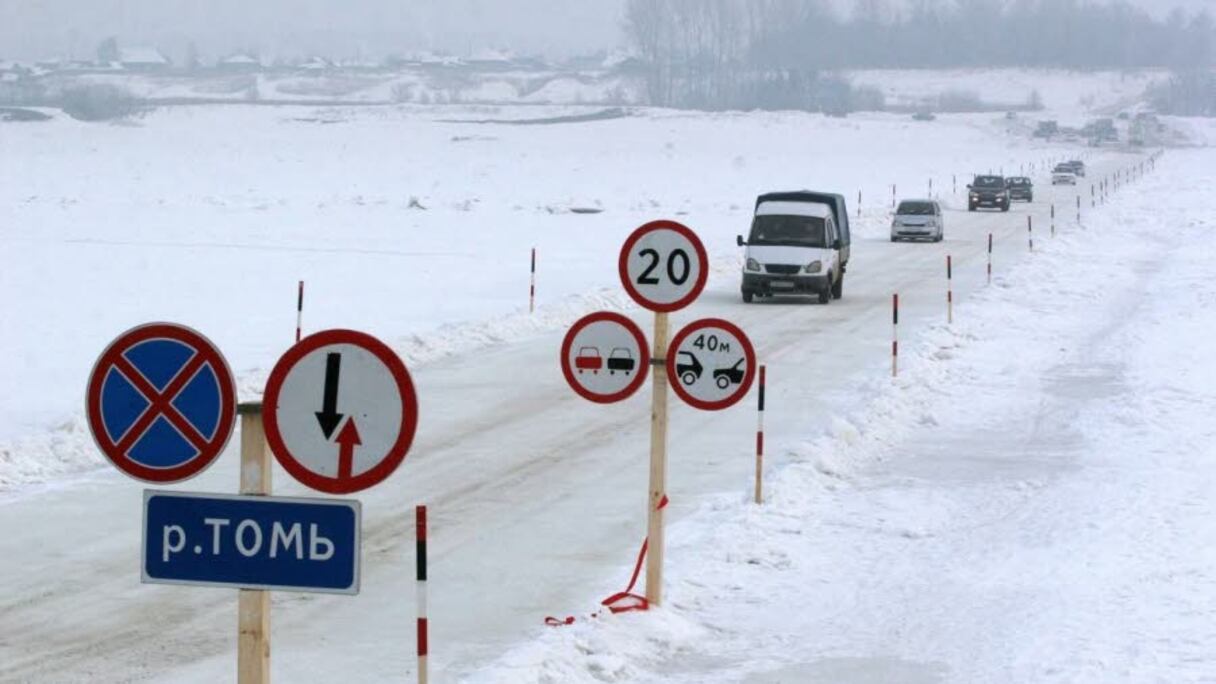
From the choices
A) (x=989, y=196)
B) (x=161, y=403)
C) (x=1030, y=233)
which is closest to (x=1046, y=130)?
(x=989, y=196)

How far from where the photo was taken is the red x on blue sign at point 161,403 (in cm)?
620

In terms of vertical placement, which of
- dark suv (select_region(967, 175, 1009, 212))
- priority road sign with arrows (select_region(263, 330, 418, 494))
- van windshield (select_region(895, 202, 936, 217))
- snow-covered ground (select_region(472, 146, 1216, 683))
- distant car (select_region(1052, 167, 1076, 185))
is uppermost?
distant car (select_region(1052, 167, 1076, 185))

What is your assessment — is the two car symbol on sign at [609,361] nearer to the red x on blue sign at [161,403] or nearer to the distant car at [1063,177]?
the red x on blue sign at [161,403]

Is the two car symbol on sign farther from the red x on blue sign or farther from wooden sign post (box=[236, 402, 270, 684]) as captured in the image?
the red x on blue sign

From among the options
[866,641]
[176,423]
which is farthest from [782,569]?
[176,423]

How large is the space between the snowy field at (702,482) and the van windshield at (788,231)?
141cm

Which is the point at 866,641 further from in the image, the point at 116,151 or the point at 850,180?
Result: the point at 116,151

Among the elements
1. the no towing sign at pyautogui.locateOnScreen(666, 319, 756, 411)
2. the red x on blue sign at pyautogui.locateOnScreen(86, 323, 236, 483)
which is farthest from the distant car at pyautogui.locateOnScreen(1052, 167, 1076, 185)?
the red x on blue sign at pyautogui.locateOnScreen(86, 323, 236, 483)

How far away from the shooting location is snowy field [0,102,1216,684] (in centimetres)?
1063

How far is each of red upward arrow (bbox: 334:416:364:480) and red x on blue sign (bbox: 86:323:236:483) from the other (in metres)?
0.36

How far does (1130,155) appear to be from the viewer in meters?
154

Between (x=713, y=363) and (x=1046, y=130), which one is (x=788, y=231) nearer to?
(x=713, y=363)

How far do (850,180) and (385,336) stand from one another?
76.8 m

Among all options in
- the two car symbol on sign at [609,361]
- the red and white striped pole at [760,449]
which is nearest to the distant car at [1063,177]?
the red and white striped pole at [760,449]
